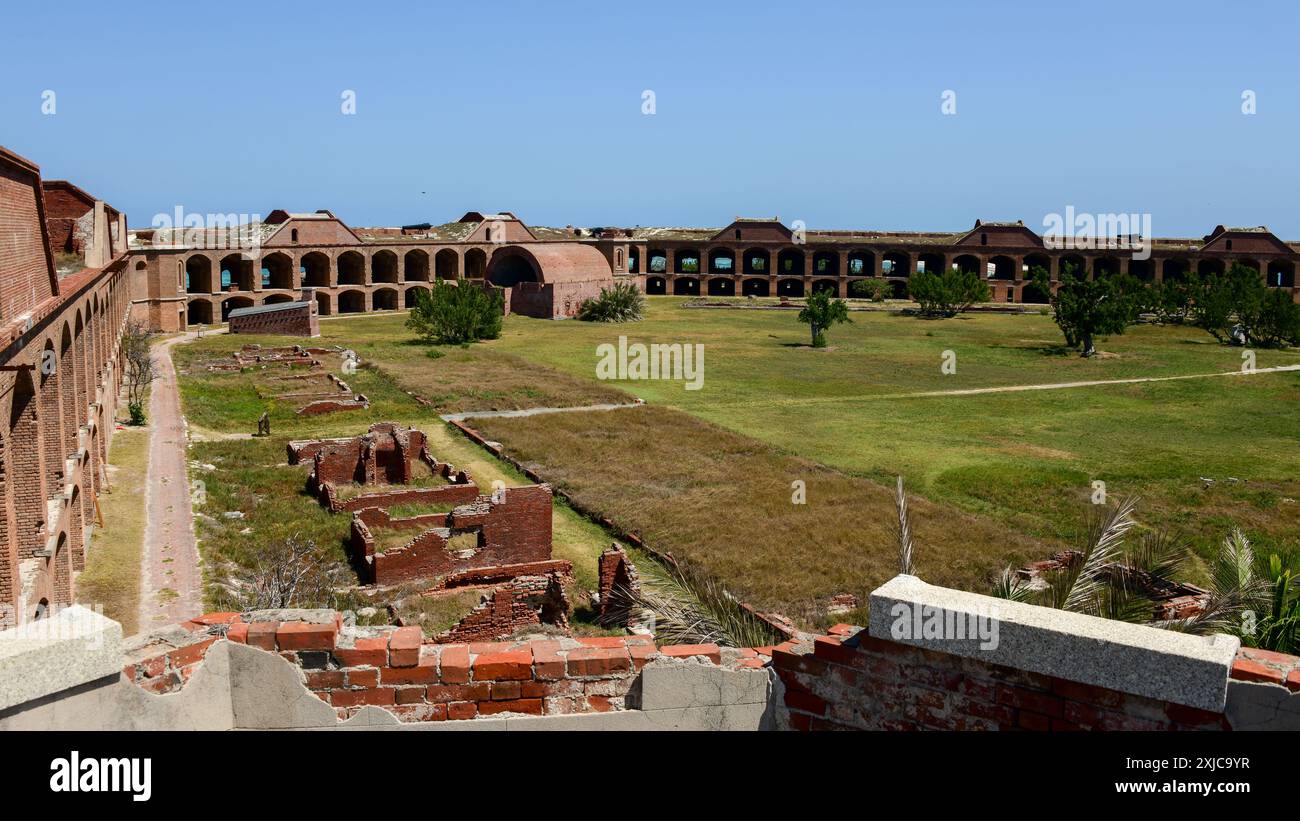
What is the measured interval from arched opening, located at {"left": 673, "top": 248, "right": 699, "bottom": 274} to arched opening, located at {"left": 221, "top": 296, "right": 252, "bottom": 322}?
108 ft

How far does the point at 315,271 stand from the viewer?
64.4 meters

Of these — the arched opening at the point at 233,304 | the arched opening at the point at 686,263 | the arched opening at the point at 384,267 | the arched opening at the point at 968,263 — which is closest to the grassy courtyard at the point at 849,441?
the arched opening at the point at 233,304

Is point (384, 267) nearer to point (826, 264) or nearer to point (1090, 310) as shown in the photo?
point (826, 264)

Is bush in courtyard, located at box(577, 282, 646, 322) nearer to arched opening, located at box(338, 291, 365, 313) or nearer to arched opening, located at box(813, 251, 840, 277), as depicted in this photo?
arched opening, located at box(338, 291, 365, 313)

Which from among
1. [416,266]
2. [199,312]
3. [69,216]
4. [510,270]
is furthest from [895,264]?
[69,216]

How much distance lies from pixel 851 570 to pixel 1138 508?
7.56 meters

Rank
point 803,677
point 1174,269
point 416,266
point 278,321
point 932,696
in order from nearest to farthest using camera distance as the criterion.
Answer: point 932,696
point 803,677
point 278,321
point 416,266
point 1174,269

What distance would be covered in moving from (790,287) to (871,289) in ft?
25.6

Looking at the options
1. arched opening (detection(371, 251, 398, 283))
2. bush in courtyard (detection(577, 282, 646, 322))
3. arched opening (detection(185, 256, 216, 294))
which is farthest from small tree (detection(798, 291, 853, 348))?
arched opening (detection(185, 256, 216, 294))

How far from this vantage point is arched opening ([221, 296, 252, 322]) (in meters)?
57.9

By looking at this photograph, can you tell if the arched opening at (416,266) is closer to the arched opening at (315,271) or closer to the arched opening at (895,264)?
the arched opening at (315,271)

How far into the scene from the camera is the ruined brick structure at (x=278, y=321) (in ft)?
169

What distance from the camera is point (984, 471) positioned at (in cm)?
2539
